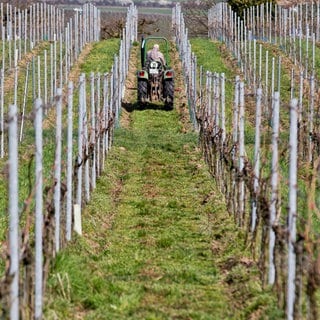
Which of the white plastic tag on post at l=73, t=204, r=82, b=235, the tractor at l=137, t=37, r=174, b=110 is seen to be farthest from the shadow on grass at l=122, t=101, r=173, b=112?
the white plastic tag on post at l=73, t=204, r=82, b=235

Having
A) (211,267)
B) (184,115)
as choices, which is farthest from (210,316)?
(184,115)

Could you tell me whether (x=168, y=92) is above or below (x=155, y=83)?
below

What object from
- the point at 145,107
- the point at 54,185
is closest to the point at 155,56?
the point at 145,107

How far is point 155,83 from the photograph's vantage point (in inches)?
897

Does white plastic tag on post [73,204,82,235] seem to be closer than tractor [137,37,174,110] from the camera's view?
Yes

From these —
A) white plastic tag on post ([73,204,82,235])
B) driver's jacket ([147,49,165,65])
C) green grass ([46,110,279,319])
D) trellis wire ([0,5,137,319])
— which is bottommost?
green grass ([46,110,279,319])

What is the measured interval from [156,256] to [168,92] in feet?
43.0

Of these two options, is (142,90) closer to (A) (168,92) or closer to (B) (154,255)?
(A) (168,92)

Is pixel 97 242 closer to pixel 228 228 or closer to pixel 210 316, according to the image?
pixel 228 228

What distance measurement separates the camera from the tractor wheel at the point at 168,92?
73.2ft

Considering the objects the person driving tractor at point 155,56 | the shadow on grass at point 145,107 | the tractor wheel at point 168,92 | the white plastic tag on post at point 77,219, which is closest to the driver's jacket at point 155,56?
the person driving tractor at point 155,56

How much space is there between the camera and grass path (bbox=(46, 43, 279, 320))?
774 centimetres

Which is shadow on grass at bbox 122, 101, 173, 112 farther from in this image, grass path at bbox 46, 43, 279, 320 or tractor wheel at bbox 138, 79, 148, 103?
grass path at bbox 46, 43, 279, 320

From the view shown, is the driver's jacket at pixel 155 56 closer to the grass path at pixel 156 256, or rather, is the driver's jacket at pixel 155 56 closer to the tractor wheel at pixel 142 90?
the tractor wheel at pixel 142 90
